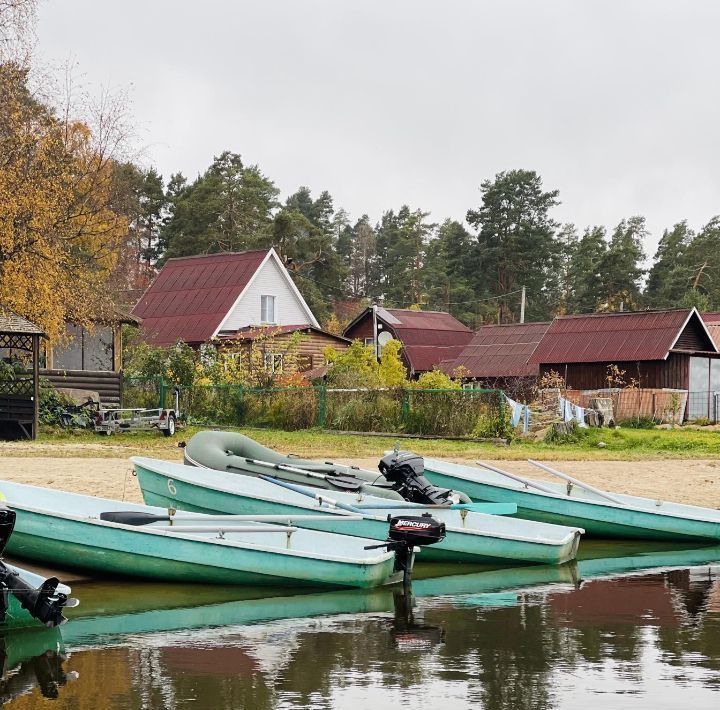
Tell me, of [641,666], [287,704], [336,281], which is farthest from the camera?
[336,281]

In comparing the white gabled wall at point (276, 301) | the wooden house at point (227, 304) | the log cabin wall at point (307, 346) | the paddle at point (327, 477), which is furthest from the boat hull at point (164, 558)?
the white gabled wall at point (276, 301)

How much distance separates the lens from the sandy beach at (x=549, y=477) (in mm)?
19375

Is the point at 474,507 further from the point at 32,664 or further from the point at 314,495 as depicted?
the point at 32,664

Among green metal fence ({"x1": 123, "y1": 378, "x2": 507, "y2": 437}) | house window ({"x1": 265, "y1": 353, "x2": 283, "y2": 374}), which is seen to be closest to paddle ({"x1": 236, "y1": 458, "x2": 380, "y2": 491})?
green metal fence ({"x1": 123, "y1": 378, "x2": 507, "y2": 437})

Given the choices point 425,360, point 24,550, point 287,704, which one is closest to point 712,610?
point 287,704

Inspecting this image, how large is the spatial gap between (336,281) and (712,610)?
7279 centimetres

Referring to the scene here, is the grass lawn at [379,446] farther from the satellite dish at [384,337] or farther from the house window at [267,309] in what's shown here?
the satellite dish at [384,337]

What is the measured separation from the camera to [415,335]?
193 ft

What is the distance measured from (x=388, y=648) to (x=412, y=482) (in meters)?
5.01

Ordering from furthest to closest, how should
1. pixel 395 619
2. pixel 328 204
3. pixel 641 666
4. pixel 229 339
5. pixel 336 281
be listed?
pixel 328 204
pixel 336 281
pixel 229 339
pixel 395 619
pixel 641 666

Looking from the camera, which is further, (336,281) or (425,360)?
(336,281)

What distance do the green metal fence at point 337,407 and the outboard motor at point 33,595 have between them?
2048 cm

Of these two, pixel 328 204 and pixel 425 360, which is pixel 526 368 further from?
pixel 328 204

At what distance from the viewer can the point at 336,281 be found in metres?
85.1
